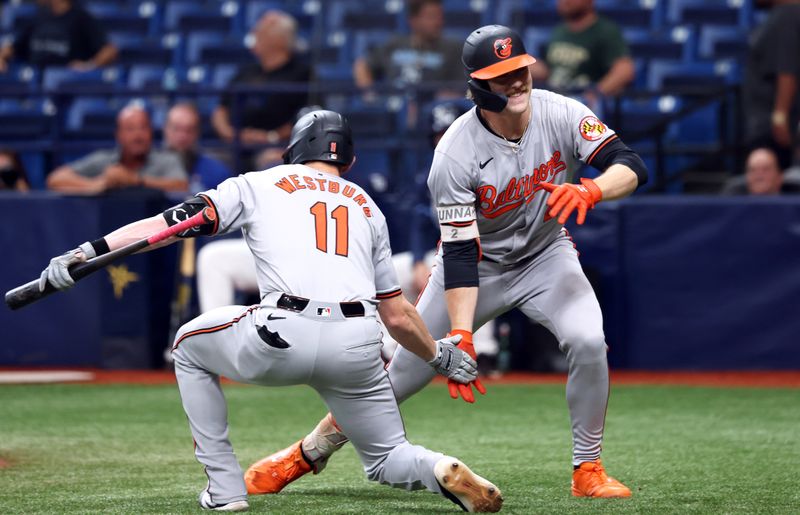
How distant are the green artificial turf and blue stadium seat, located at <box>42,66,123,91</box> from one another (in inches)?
164

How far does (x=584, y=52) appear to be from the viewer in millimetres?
10922

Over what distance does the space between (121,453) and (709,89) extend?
5846 millimetres

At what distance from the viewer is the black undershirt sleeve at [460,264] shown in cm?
516

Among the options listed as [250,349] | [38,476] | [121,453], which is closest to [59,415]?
[121,453]

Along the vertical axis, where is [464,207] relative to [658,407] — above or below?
above

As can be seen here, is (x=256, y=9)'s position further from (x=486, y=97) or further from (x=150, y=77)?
(x=486, y=97)

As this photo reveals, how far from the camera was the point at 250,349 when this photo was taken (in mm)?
4484

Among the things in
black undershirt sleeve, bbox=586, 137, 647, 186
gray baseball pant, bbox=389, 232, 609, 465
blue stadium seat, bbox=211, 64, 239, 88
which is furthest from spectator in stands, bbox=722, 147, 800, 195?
blue stadium seat, bbox=211, 64, 239, 88

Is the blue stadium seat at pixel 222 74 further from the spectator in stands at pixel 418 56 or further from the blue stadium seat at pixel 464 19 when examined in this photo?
the blue stadium seat at pixel 464 19

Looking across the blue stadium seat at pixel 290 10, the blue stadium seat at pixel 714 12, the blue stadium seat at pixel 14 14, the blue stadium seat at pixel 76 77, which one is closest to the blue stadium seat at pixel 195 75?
the blue stadium seat at pixel 76 77

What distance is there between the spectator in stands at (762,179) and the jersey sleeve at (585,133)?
4816 millimetres

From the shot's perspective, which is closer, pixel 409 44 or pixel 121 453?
pixel 121 453

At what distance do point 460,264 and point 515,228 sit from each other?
37cm

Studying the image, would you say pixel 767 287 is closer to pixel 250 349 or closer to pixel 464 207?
pixel 464 207
